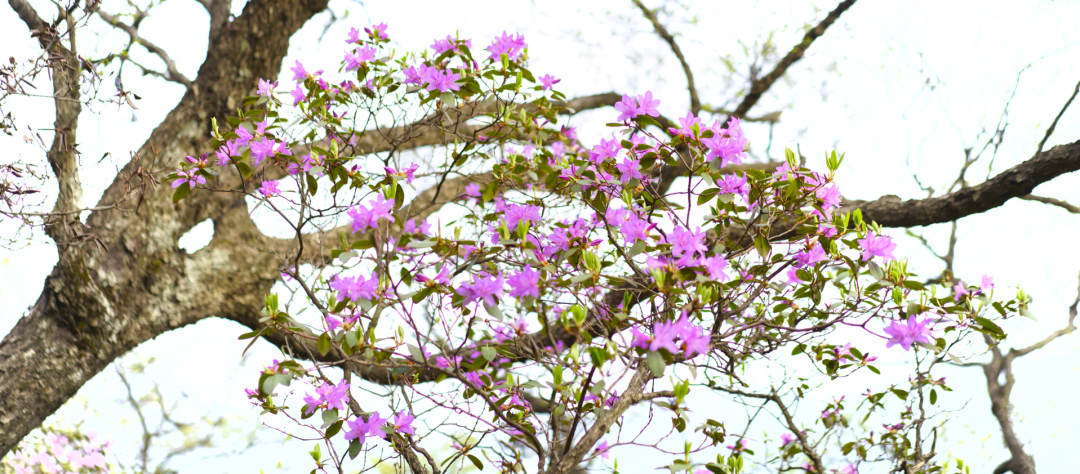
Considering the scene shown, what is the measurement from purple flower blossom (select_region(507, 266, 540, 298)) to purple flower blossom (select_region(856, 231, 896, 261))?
0.73 metres

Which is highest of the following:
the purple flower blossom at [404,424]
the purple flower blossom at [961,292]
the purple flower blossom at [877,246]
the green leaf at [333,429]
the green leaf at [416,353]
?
the purple flower blossom at [961,292]

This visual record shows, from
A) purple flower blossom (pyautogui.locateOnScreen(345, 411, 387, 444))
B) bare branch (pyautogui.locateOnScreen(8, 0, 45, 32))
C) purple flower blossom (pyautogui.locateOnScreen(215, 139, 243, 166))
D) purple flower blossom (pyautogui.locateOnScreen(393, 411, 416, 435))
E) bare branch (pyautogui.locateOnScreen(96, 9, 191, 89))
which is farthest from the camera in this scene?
bare branch (pyautogui.locateOnScreen(96, 9, 191, 89))

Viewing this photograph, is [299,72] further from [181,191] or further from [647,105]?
[647,105]

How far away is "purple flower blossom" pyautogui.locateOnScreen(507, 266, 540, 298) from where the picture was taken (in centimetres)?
117

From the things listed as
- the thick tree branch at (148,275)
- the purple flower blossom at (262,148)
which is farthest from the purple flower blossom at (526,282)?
the thick tree branch at (148,275)

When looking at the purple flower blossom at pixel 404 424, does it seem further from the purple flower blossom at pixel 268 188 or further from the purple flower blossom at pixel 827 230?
the purple flower blossom at pixel 827 230

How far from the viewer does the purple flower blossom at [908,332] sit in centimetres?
131

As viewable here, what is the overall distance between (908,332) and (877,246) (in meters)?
0.19

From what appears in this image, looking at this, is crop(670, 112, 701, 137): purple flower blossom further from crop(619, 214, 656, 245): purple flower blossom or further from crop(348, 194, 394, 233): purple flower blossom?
crop(348, 194, 394, 233): purple flower blossom

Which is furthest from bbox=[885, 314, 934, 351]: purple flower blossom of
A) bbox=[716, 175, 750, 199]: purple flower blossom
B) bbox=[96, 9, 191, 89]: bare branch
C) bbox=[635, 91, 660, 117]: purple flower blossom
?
bbox=[96, 9, 191, 89]: bare branch

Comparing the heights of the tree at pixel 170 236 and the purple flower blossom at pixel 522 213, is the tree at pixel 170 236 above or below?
above

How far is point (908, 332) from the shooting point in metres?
1.32

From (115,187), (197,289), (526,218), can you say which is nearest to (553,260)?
(526,218)

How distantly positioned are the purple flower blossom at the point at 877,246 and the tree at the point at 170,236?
2.70ft
